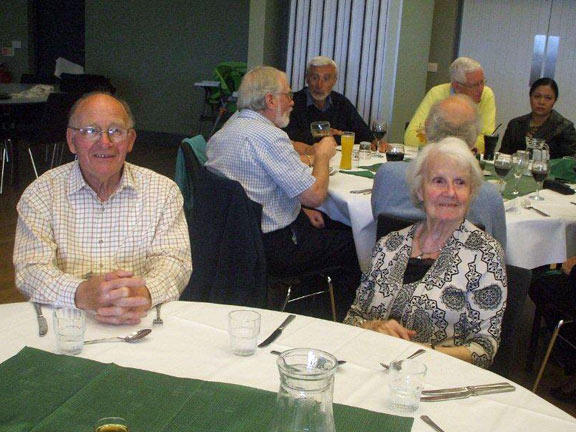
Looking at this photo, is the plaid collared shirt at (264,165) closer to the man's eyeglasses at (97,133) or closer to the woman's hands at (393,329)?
the man's eyeglasses at (97,133)

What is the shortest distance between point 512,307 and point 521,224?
1.02 metres

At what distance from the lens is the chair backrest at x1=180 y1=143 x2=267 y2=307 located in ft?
9.65

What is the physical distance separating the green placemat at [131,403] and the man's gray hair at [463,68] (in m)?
4.16

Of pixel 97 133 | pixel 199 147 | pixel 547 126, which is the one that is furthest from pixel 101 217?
pixel 547 126

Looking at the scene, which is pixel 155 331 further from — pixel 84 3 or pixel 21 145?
pixel 84 3

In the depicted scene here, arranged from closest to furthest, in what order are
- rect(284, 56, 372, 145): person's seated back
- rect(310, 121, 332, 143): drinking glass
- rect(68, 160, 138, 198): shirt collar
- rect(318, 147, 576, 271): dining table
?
1. rect(68, 160, 138, 198): shirt collar
2. rect(318, 147, 576, 271): dining table
3. rect(310, 121, 332, 143): drinking glass
4. rect(284, 56, 372, 145): person's seated back

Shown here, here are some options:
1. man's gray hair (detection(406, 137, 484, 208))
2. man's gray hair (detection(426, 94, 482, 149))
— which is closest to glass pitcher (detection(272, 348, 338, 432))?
man's gray hair (detection(406, 137, 484, 208))

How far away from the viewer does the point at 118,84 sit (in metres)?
10.7

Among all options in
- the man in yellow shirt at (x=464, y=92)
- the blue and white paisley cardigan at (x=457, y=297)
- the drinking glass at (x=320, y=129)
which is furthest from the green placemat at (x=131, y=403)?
the man in yellow shirt at (x=464, y=92)

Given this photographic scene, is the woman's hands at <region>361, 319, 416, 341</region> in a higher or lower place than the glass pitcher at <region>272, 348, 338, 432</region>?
lower

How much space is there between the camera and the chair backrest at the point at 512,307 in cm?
213

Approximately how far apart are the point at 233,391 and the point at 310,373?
19.6 inches

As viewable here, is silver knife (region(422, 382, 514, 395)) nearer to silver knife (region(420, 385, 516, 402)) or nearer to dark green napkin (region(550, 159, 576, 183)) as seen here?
silver knife (region(420, 385, 516, 402))

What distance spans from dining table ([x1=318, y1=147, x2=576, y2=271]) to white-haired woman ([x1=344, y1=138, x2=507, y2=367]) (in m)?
0.89
